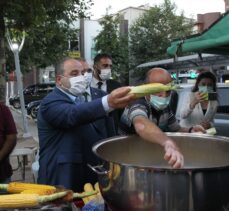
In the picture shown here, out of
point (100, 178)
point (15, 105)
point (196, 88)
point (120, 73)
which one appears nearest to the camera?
point (100, 178)

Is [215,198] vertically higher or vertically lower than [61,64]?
lower

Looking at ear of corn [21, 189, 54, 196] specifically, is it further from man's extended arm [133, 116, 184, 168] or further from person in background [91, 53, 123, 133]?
person in background [91, 53, 123, 133]

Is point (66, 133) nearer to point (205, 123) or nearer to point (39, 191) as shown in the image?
point (39, 191)

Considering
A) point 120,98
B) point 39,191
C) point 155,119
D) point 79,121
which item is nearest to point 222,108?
point 155,119

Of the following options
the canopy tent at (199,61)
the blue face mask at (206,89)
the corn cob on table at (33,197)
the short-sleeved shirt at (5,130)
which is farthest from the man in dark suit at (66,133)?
the canopy tent at (199,61)

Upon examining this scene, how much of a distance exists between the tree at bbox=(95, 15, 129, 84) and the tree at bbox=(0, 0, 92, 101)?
3601 mm

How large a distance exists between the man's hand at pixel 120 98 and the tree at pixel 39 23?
434cm

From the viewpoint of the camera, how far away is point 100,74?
502cm

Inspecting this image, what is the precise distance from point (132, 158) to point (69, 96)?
2.04 ft

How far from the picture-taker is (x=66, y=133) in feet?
8.25

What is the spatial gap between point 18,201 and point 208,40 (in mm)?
3264

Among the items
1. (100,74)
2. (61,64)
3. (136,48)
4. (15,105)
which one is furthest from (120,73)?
(61,64)

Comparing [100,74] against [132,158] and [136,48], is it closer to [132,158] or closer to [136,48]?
[132,158]

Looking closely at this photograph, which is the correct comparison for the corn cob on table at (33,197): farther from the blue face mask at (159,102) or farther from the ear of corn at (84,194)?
the blue face mask at (159,102)
